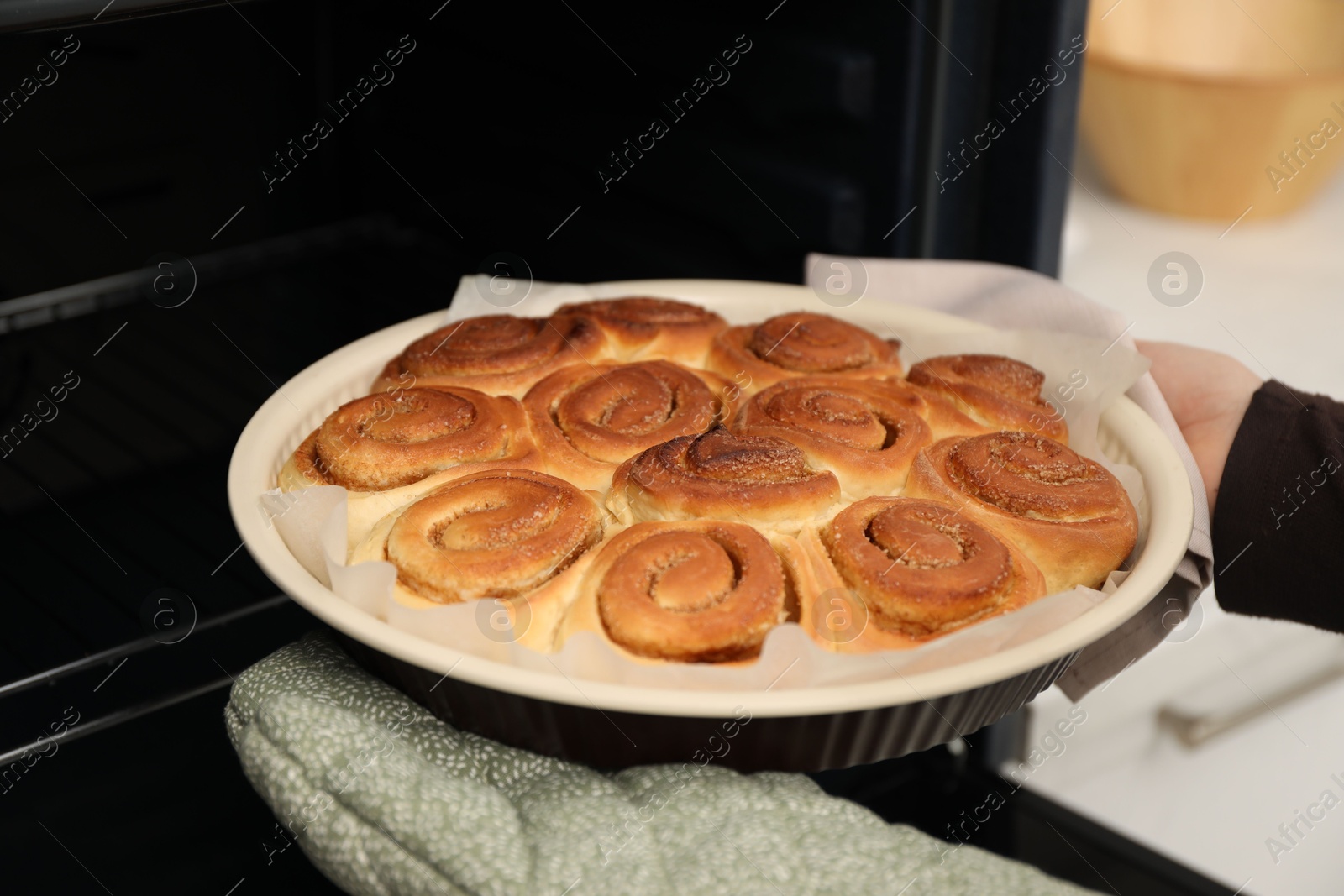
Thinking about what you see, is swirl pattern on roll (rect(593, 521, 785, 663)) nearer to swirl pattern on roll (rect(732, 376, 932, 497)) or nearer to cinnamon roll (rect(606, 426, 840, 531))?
cinnamon roll (rect(606, 426, 840, 531))

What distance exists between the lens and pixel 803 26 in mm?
1356

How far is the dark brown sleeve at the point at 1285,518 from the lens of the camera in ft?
3.93

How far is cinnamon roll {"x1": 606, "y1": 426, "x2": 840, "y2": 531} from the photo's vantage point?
0.96 metres

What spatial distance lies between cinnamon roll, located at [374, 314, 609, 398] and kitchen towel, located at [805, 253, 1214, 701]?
312mm

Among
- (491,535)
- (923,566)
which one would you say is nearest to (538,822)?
(491,535)

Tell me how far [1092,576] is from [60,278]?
54.1 inches

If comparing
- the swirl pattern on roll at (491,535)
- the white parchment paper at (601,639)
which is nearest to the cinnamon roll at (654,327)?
the swirl pattern on roll at (491,535)

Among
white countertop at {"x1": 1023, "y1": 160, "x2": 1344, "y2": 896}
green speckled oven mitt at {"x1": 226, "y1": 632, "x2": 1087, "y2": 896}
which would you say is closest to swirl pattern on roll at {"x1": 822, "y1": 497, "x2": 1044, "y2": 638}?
green speckled oven mitt at {"x1": 226, "y1": 632, "x2": 1087, "y2": 896}

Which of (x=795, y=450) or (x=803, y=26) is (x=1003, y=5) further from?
(x=795, y=450)

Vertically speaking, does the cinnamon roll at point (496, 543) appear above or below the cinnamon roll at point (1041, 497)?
above

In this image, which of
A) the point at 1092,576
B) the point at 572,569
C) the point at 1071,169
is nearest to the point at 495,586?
the point at 572,569

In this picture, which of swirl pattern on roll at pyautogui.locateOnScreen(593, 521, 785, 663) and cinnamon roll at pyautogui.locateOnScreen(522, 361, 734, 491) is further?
cinnamon roll at pyautogui.locateOnScreen(522, 361, 734, 491)

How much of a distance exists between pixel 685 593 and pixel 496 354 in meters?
0.43

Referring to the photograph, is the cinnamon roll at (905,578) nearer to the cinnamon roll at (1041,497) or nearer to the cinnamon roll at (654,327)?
the cinnamon roll at (1041,497)
